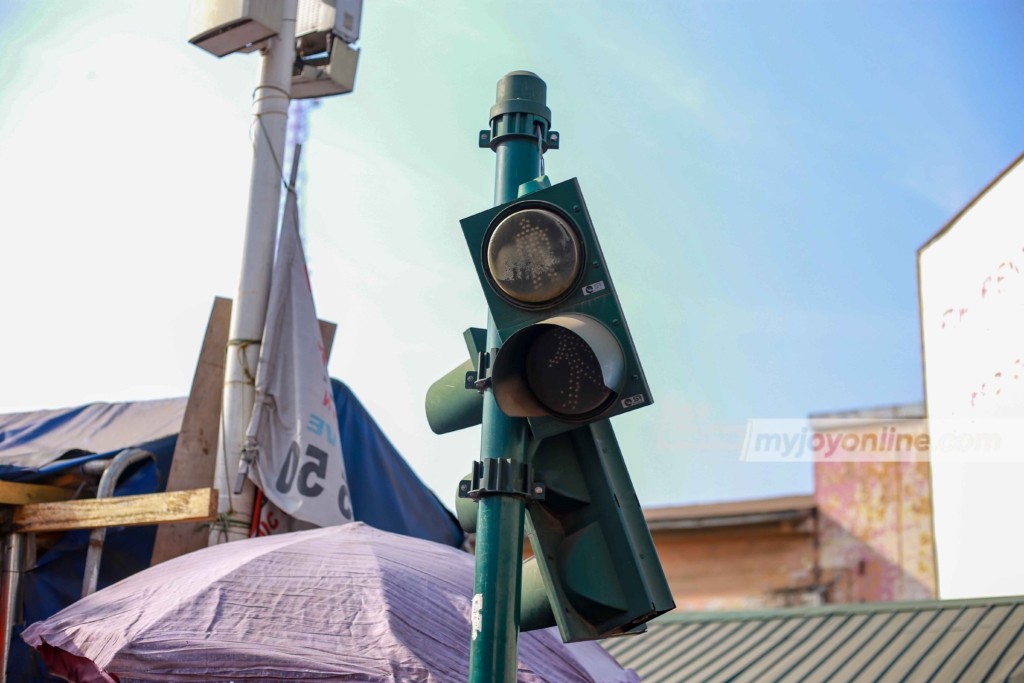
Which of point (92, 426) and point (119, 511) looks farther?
point (92, 426)

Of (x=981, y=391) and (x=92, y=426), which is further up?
(x=981, y=391)

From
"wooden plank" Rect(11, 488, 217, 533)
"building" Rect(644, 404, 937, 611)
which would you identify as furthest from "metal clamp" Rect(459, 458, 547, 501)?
"building" Rect(644, 404, 937, 611)

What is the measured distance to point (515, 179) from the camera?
3.50m

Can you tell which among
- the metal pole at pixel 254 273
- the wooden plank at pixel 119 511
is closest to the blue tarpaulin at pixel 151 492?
the wooden plank at pixel 119 511

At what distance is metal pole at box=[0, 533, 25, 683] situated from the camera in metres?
6.71

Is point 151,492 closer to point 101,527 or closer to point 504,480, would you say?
point 101,527

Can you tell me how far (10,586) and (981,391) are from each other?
9.11m

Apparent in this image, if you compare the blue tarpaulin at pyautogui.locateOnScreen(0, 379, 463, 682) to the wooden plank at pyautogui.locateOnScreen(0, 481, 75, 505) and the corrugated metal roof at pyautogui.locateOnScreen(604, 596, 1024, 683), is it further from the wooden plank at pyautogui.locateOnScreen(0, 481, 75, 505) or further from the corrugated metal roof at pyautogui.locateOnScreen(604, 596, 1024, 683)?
the corrugated metal roof at pyautogui.locateOnScreen(604, 596, 1024, 683)

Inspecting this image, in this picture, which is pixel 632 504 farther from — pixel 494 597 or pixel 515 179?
pixel 515 179

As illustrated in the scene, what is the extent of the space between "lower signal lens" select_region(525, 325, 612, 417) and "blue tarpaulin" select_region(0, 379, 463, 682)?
527cm

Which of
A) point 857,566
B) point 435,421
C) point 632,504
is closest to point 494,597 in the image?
point 632,504

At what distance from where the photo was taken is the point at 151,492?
26.3 feet

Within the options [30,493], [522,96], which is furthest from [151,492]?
[522,96]

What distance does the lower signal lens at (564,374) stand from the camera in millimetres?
2994
